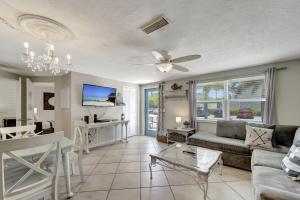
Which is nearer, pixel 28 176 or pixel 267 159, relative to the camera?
pixel 28 176

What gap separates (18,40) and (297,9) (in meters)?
3.35

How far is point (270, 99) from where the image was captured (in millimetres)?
2959

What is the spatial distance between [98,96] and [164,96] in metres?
2.25

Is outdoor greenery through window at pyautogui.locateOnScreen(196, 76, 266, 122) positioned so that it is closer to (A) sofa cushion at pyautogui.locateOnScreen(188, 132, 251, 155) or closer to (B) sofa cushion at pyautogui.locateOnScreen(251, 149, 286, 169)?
(A) sofa cushion at pyautogui.locateOnScreen(188, 132, 251, 155)

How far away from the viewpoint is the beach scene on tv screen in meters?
3.81

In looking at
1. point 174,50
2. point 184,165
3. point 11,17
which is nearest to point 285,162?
point 184,165

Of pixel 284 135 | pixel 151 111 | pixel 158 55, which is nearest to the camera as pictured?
pixel 158 55

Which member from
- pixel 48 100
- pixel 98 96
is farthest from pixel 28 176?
pixel 48 100

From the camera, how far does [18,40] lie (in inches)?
75.9

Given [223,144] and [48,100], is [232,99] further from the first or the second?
[48,100]

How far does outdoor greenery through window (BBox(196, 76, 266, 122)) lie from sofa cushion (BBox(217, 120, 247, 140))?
0.35m

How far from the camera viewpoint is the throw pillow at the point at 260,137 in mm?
2576

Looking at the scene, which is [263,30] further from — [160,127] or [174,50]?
[160,127]

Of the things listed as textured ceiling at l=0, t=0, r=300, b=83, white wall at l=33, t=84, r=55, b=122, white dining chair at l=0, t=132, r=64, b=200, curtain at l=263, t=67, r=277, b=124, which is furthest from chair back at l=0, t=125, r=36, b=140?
curtain at l=263, t=67, r=277, b=124
